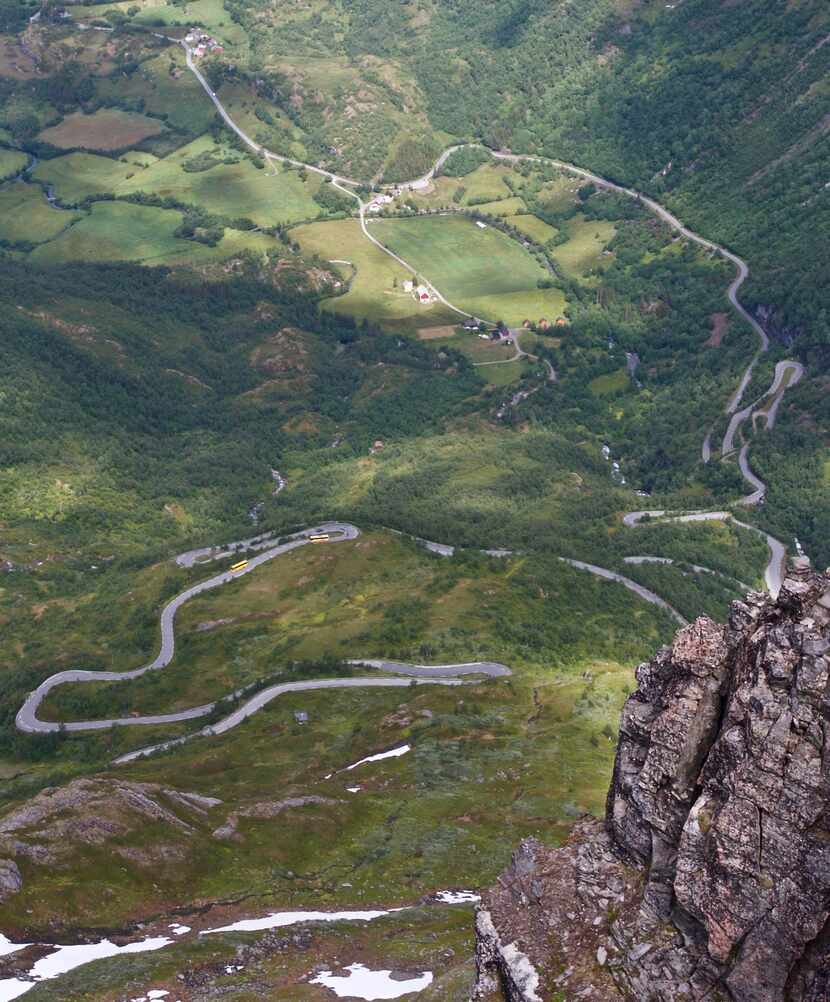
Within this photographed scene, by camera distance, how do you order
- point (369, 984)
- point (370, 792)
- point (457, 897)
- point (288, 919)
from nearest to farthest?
point (369, 984)
point (288, 919)
point (457, 897)
point (370, 792)

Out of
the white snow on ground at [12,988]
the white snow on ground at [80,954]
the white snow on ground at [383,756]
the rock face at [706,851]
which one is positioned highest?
the rock face at [706,851]

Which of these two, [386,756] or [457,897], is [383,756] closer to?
[386,756]

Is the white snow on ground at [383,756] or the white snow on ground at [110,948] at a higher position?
the white snow on ground at [110,948]

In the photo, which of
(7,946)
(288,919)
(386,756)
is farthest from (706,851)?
(386,756)

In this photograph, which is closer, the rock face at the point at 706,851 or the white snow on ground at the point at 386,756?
the rock face at the point at 706,851

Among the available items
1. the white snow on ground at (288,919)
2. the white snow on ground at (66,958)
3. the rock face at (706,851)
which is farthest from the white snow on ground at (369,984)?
the rock face at (706,851)

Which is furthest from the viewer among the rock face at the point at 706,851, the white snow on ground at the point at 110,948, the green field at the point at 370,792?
the green field at the point at 370,792

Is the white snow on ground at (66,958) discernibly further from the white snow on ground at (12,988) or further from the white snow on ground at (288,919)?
the white snow on ground at (288,919)

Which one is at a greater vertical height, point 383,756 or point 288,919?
point 288,919
